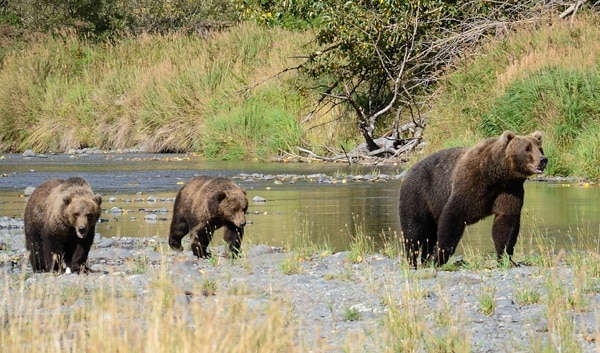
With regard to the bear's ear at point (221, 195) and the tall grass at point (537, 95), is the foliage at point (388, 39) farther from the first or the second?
the bear's ear at point (221, 195)

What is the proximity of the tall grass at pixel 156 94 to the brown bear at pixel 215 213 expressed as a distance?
14896mm

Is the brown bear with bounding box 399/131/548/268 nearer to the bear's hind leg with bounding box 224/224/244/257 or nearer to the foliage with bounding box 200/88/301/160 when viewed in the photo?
the bear's hind leg with bounding box 224/224/244/257

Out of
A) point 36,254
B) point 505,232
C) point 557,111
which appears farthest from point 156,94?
point 505,232

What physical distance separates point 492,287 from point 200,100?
2298 centimetres

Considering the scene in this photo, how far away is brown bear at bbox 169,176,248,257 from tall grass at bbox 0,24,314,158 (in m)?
14.9

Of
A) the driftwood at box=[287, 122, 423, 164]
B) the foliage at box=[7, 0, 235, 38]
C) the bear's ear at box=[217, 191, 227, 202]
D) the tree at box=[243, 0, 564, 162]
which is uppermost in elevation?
the foliage at box=[7, 0, 235, 38]

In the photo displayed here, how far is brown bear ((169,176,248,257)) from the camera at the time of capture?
12.2 m

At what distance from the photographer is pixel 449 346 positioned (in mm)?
6340

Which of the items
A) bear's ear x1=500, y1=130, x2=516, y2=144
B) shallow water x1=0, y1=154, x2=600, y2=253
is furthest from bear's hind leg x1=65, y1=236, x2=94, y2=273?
bear's ear x1=500, y1=130, x2=516, y2=144

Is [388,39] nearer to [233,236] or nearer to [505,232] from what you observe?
[233,236]

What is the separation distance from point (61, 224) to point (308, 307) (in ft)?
11.8

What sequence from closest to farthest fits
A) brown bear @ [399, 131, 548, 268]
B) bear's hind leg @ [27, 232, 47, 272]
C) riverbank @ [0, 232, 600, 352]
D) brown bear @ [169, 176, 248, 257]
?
riverbank @ [0, 232, 600, 352] → brown bear @ [399, 131, 548, 268] → bear's hind leg @ [27, 232, 47, 272] → brown bear @ [169, 176, 248, 257]

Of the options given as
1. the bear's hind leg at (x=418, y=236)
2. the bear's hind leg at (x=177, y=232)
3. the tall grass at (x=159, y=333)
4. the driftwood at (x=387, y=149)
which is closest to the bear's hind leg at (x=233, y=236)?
the bear's hind leg at (x=177, y=232)

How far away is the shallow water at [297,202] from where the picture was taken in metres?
13.7
